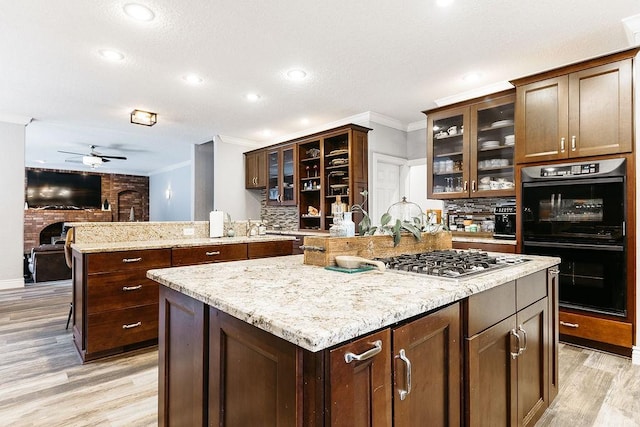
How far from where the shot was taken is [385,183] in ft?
16.4

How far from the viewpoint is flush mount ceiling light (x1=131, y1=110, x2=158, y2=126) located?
4.67 meters

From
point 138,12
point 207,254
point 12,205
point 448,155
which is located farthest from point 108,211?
point 448,155

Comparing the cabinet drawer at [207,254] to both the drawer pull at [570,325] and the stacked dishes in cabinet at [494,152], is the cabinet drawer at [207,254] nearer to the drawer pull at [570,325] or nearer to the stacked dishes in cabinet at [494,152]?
the stacked dishes in cabinet at [494,152]

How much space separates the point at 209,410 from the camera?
1.17 metres

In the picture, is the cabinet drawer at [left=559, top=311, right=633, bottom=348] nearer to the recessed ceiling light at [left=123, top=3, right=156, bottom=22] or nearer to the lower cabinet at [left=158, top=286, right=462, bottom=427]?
the lower cabinet at [left=158, top=286, right=462, bottom=427]

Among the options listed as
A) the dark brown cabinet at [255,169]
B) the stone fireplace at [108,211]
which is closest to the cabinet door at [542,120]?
the dark brown cabinet at [255,169]

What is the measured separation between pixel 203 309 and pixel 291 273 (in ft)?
1.34

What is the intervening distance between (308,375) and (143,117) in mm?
4916

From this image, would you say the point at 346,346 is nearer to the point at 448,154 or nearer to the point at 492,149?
the point at 492,149

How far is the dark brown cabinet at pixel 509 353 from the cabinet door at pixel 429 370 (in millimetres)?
87

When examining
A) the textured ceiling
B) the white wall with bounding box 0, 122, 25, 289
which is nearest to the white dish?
the textured ceiling

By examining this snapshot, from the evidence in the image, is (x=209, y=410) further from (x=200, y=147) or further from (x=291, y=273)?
(x=200, y=147)

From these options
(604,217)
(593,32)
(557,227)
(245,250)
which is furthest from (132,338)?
(593,32)

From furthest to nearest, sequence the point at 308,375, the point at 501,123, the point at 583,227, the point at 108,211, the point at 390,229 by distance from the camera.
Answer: the point at 108,211 → the point at 501,123 → the point at 583,227 → the point at 390,229 → the point at 308,375
